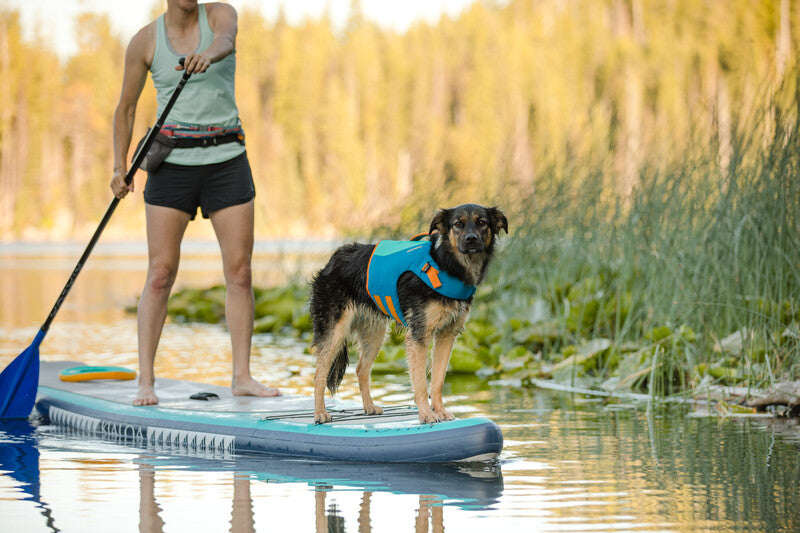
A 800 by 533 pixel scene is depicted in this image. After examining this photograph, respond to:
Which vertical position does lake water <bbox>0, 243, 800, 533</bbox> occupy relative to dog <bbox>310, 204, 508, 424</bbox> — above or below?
below

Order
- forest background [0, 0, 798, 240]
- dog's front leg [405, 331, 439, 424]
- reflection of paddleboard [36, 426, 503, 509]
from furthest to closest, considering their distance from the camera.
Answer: forest background [0, 0, 798, 240] → dog's front leg [405, 331, 439, 424] → reflection of paddleboard [36, 426, 503, 509]

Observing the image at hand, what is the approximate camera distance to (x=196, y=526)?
3975mm

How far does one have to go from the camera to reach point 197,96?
20.2 ft

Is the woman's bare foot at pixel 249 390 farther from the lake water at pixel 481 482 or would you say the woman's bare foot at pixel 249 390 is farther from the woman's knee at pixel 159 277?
the lake water at pixel 481 482

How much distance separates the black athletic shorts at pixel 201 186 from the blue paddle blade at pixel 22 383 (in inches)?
50.0

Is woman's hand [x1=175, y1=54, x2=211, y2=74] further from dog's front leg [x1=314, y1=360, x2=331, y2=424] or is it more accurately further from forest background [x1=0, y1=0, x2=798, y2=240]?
forest background [x1=0, y1=0, x2=798, y2=240]

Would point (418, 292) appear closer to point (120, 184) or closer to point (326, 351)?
point (326, 351)

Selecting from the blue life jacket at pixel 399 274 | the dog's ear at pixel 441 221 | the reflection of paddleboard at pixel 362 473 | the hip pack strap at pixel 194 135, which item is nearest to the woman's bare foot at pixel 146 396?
the reflection of paddleboard at pixel 362 473

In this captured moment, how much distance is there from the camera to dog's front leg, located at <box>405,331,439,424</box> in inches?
202

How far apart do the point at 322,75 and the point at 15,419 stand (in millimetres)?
59661

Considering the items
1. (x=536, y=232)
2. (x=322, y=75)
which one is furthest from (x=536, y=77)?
(x=536, y=232)

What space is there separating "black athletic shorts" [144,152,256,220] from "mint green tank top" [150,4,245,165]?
2.1 inches

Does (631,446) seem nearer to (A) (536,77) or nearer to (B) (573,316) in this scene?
(B) (573,316)

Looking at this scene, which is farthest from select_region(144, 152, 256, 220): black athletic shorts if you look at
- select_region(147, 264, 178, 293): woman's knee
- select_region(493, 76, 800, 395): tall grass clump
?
select_region(493, 76, 800, 395): tall grass clump
